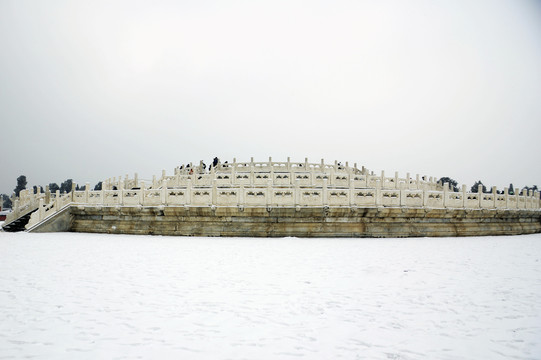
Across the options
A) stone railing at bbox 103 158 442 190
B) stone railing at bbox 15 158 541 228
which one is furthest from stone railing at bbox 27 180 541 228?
stone railing at bbox 103 158 442 190

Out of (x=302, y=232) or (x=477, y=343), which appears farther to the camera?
(x=302, y=232)

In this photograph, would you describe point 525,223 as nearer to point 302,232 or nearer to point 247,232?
point 302,232

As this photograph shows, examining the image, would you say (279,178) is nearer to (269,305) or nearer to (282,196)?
(282,196)

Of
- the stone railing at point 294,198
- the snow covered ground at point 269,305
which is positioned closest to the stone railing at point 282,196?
the stone railing at point 294,198

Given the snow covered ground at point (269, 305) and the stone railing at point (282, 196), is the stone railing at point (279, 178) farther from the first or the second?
the snow covered ground at point (269, 305)

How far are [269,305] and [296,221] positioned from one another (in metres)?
9.92

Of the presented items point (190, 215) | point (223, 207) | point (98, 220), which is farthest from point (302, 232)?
point (98, 220)

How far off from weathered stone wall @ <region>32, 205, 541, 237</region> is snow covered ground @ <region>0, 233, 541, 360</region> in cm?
451

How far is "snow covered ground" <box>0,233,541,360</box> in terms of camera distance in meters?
4.71

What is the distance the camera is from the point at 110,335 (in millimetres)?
5062

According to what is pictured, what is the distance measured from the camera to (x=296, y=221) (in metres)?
16.4

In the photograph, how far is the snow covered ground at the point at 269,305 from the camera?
471 centimetres

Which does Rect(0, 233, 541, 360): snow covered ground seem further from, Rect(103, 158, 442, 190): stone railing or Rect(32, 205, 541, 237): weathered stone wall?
Rect(103, 158, 442, 190): stone railing

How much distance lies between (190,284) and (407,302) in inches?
180
